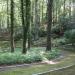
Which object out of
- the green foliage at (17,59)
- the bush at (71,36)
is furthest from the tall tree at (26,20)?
the bush at (71,36)

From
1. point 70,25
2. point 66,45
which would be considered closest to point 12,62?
point 66,45

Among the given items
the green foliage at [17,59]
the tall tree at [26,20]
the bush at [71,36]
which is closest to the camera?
the green foliage at [17,59]

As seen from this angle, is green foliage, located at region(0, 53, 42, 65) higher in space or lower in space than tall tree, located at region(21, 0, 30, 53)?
lower

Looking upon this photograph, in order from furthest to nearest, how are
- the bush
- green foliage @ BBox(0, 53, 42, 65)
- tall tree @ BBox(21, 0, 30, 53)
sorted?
the bush
tall tree @ BBox(21, 0, 30, 53)
green foliage @ BBox(0, 53, 42, 65)

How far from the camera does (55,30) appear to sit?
135ft

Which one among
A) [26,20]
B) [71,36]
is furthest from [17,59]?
[71,36]

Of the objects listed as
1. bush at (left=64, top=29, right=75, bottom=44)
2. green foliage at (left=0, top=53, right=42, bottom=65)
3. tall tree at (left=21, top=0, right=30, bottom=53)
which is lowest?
green foliage at (left=0, top=53, right=42, bottom=65)

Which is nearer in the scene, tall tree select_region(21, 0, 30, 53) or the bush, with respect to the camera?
tall tree select_region(21, 0, 30, 53)

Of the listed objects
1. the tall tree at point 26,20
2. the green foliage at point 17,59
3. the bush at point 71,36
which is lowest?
the green foliage at point 17,59

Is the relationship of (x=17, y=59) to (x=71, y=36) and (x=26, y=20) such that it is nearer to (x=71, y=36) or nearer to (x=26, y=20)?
(x=26, y=20)

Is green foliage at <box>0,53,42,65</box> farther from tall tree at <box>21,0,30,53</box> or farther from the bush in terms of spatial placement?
the bush

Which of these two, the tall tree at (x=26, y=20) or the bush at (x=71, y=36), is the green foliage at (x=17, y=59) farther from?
the bush at (x=71, y=36)

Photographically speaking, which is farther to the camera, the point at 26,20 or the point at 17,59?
the point at 26,20

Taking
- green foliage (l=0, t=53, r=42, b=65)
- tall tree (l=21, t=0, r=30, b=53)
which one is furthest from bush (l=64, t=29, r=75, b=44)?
green foliage (l=0, t=53, r=42, b=65)
